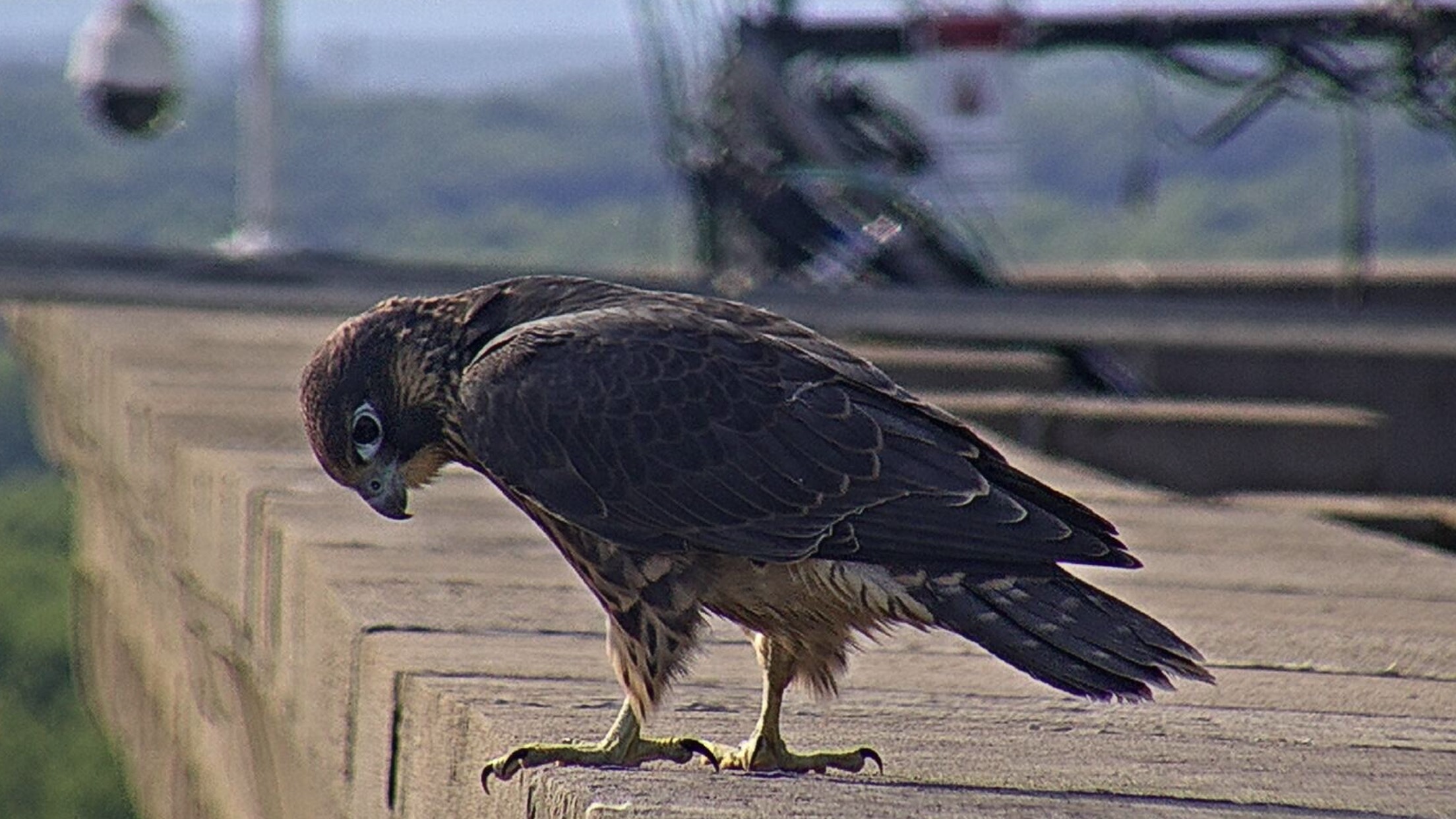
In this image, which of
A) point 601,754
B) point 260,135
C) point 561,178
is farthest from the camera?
point 561,178

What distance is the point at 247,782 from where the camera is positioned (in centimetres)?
461

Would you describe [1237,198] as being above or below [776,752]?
below

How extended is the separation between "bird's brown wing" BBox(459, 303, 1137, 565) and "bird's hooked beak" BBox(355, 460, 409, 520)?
0.18 metres

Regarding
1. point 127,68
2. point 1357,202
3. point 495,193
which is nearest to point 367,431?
point 1357,202

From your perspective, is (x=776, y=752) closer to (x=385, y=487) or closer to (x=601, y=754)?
(x=601, y=754)

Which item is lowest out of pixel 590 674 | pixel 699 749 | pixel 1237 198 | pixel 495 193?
pixel 495 193

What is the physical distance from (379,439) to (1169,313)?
19.4 ft

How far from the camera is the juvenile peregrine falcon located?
293 centimetres

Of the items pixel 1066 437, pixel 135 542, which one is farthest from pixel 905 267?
pixel 135 542

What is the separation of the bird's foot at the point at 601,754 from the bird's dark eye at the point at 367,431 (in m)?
0.51

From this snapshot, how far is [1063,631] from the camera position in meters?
2.84

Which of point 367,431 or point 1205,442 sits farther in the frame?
point 1205,442

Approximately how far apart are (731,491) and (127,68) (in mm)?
9734

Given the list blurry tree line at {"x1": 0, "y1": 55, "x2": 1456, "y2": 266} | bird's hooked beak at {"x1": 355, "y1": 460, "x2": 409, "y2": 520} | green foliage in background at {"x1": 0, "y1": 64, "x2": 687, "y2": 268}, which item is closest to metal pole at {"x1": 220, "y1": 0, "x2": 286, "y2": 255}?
blurry tree line at {"x1": 0, "y1": 55, "x2": 1456, "y2": 266}
